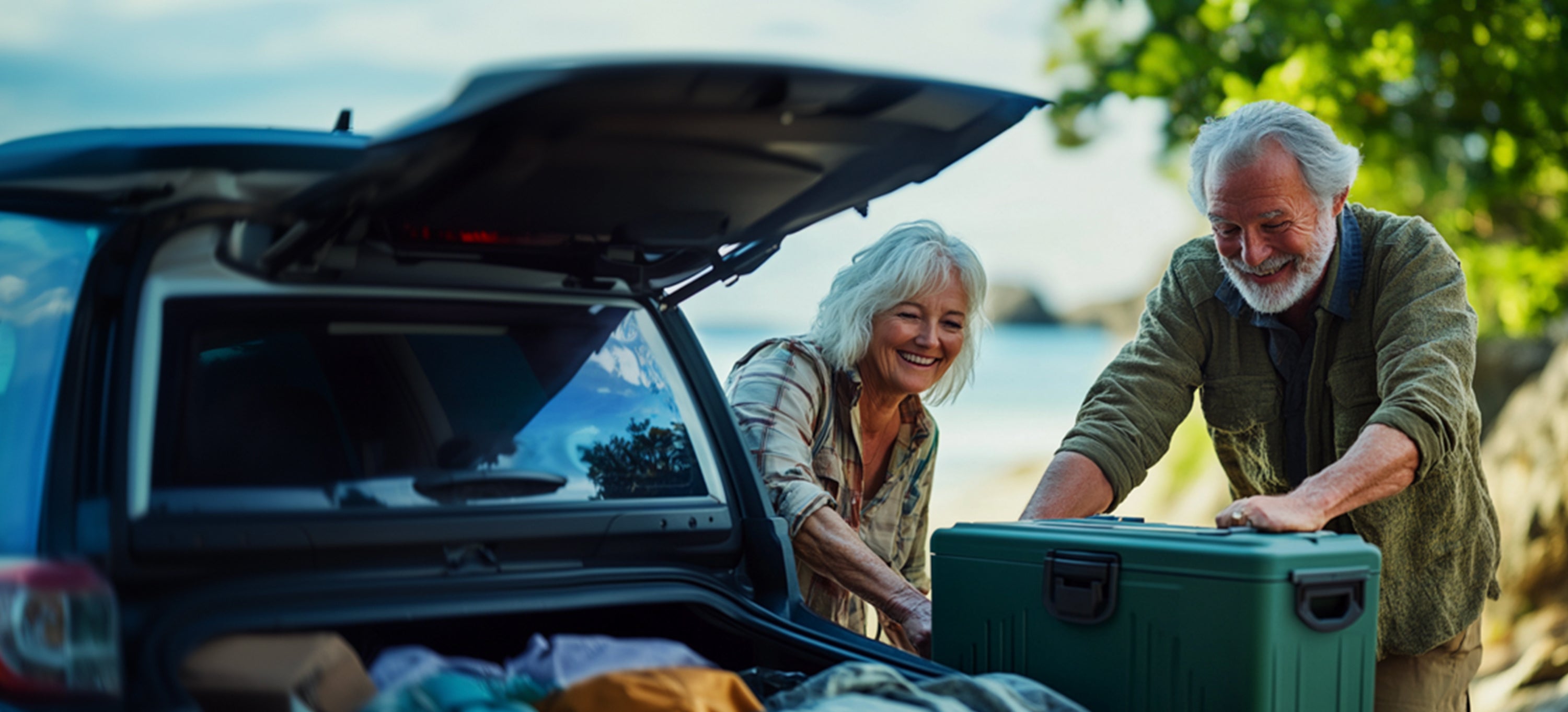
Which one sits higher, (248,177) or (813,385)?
(248,177)

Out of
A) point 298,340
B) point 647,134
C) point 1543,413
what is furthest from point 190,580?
point 1543,413

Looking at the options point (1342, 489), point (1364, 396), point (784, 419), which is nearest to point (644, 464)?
point (784, 419)

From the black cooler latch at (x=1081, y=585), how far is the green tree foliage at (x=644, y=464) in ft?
2.28

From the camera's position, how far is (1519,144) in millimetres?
5934

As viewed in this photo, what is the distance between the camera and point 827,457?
11.2 feet

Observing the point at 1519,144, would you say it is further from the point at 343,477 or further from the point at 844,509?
the point at 343,477

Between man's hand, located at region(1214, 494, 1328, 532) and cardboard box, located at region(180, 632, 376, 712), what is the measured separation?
1.51 meters

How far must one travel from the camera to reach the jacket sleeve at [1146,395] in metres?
3.33

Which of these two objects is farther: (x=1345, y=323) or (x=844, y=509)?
(x=844, y=509)

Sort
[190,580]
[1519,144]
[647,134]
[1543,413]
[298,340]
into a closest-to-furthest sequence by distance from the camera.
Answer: [190,580], [647,134], [298,340], [1519,144], [1543,413]

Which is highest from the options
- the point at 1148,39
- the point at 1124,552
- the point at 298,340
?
the point at 1148,39

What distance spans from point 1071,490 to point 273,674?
198cm

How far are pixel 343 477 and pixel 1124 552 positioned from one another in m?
1.37

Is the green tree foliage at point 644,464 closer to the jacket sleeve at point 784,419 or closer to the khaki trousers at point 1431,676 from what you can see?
the jacket sleeve at point 784,419
